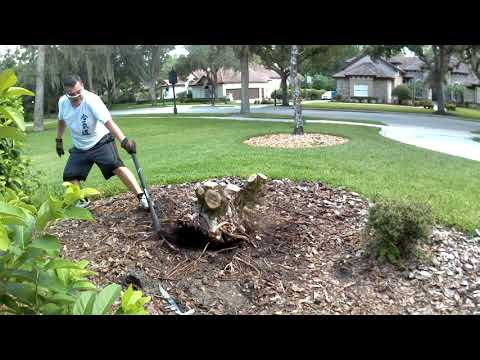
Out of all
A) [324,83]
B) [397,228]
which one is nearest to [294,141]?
[397,228]

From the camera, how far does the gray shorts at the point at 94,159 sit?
4.98 metres

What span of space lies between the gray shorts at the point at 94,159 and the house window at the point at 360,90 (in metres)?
39.1

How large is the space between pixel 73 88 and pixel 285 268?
8.47ft

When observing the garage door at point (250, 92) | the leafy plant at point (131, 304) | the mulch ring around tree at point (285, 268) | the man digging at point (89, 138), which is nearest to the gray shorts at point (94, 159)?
the man digging at point (89, 138)

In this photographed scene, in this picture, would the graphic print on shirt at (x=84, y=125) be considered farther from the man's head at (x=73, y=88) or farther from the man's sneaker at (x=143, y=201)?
the man's sneaker at (x=143, y=201)

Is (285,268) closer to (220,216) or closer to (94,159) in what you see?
(220,216)

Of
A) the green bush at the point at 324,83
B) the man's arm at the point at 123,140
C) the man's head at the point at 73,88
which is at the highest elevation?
the green bush at the point at 324,83

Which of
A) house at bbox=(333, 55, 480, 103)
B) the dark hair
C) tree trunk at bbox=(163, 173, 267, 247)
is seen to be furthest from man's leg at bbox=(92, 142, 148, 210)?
house at bbox=(333, 55, 480, 103)

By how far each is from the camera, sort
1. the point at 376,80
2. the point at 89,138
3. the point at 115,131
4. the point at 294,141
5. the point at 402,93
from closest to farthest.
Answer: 1. the point at 115,131
2. the point at 89,138
3. the point at 294,141
4. the point at 402,93
5. the point at 376,80

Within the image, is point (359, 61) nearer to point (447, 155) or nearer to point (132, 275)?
point (447, 155)

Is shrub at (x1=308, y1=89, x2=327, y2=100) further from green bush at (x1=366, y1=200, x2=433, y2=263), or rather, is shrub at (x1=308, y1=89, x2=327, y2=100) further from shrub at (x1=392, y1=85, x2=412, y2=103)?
green bush at (x1=366, y1=200, x2=433, y2=263)

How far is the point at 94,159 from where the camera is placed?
16.4ft
